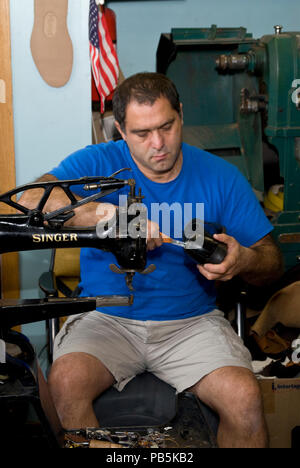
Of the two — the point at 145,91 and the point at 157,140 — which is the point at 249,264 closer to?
the point at 157,140

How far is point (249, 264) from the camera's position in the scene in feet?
5.69

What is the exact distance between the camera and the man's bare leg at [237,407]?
144 centimetres

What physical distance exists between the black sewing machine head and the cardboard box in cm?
78

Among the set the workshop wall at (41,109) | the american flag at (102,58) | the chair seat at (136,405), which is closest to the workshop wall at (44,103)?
the workshop wall at (41,109)

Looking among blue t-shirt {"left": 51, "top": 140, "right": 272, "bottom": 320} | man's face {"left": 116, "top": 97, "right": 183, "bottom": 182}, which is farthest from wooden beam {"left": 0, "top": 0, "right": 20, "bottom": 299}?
man's face {"left": 116, "top": 97, "right": 183, "bottom": 182}

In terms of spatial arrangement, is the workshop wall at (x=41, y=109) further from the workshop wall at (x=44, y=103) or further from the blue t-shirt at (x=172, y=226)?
the blue t-shirt at (x=172, y=226)

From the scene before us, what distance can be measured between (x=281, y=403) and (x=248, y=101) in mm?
1456

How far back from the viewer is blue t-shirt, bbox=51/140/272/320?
185cm

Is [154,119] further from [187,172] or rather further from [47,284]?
[47,284]

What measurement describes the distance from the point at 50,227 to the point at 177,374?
0.65m

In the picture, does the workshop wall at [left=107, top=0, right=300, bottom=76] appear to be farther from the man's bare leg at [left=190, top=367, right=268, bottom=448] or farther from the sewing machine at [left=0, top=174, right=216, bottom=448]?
the man's bare leg at [left=190, top=367, right=268, bottom=448]

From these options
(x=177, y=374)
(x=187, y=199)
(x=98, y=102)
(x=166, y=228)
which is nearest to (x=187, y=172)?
(x=187, y=199)
